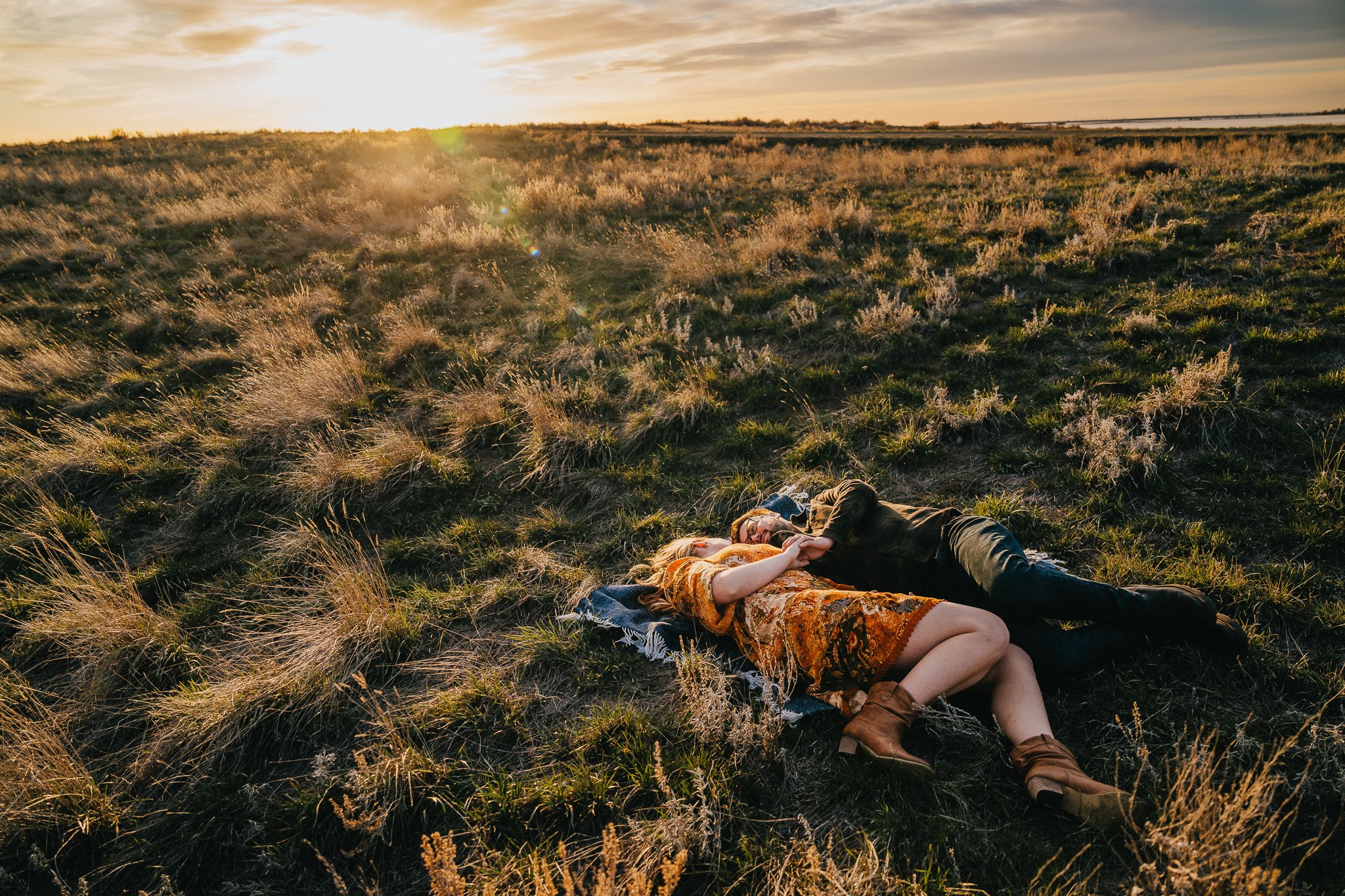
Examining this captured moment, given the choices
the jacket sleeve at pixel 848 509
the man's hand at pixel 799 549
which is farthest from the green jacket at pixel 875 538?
the man's hand at pixel 799 549

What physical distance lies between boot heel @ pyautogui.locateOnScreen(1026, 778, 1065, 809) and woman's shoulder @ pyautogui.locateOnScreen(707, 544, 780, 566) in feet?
4.84

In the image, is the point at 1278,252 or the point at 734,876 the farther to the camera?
the point at 1278,252

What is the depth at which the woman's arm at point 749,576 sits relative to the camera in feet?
9.77

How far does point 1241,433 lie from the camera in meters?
4.20

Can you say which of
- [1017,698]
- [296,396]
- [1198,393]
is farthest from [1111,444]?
[296,396]

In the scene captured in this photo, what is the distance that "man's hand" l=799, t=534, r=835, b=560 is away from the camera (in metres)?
3.14

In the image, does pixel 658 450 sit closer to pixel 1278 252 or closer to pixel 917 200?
pixel 1278 252

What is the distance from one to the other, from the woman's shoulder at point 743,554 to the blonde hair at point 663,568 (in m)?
0.29

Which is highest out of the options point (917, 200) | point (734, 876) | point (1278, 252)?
point (917, 200)

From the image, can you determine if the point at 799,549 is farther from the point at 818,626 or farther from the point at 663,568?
the point at 663,568

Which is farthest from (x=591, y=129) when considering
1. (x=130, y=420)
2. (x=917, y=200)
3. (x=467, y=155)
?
(x=130, y=420)

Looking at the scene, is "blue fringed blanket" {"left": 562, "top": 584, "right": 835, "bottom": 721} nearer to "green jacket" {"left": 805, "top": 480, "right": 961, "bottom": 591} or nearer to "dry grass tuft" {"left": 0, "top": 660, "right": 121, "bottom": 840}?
"green jacket" {"left": 805, "top": 480, "right": 961, "bottom": 591}

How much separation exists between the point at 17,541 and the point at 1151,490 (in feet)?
29.1

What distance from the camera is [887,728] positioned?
254 cm
